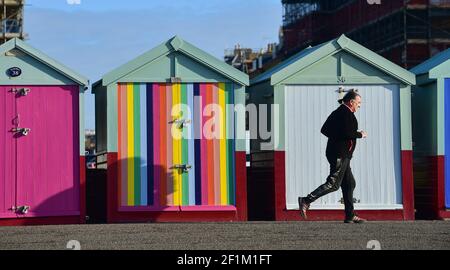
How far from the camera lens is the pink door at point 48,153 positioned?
1596cm

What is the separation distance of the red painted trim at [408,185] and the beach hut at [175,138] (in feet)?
8.48

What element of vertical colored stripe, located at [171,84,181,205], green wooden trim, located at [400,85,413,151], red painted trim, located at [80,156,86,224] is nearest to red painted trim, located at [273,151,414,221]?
green wooden trim, located at [400,85,413,151]

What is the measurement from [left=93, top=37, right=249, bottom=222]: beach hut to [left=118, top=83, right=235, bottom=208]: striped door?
2 cm

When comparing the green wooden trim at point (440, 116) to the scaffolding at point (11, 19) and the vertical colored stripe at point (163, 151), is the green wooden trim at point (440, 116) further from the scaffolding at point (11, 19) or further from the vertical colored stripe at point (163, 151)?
the scaffolding at point (11, 19)

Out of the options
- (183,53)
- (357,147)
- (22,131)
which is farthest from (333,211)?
(22,131)

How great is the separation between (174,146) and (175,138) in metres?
0.13

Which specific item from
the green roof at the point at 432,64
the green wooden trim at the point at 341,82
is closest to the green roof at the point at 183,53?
the green wooden trim at the point at 341,82

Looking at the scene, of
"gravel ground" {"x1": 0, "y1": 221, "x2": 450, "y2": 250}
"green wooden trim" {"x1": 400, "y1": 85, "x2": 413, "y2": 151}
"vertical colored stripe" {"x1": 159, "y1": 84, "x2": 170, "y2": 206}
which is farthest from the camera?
"green wooden trim" {"x1": 400, "y1": 85, "x2": 413, "y2": 151}

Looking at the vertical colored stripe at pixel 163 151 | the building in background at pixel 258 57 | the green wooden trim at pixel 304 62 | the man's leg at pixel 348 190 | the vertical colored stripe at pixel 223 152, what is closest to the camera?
the man's leg at pixel 348 190

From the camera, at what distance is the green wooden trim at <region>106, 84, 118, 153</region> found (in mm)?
16188

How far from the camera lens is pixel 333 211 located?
1655cm

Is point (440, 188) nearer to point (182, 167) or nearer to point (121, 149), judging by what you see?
point (182, 167)

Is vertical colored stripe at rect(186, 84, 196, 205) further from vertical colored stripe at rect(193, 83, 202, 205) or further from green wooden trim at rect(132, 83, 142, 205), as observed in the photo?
green wooden trim at rect(132, 83, 142, 205)
